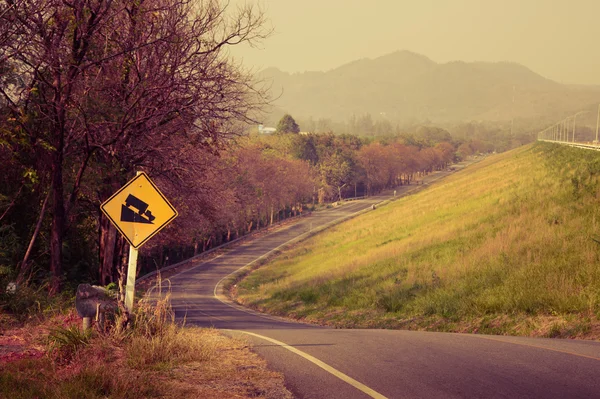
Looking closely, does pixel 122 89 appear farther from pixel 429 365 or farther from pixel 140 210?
pixel 429 365

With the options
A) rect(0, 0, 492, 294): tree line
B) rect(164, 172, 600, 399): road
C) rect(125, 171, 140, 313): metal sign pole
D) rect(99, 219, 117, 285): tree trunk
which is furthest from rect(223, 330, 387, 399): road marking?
rect(99, 219, 117, 285): tree trunk

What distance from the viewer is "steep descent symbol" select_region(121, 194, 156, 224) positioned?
30.4 ft

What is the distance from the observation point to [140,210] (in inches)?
368

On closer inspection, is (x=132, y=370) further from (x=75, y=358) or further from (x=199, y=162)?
(x=199, y=162)

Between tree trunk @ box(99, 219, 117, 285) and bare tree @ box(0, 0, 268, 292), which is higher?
bare tree @ box(0, 0, 268, 292)

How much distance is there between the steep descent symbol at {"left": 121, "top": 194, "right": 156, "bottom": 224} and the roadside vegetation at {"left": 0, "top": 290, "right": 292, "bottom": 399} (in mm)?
1278

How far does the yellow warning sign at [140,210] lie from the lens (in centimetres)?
923

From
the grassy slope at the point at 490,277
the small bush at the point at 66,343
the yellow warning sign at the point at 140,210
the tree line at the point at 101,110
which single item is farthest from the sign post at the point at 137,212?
the grassy slope at the point at 490,277

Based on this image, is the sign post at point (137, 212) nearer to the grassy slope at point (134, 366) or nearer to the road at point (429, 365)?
the grassy slope at point (134, 366)

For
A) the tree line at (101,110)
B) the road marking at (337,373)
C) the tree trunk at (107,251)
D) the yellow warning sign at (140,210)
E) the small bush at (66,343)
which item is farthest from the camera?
the tree trunk at (107,251)

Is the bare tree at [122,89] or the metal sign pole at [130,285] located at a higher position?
the bare tree at [122,89]

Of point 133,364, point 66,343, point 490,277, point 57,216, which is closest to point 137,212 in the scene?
point 66,343

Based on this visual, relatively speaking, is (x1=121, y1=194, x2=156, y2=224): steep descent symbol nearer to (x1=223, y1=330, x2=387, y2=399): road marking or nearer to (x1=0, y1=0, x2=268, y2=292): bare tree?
(x1=223, y1=330, x2=387, y2=399): road marking

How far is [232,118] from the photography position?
723 inches
